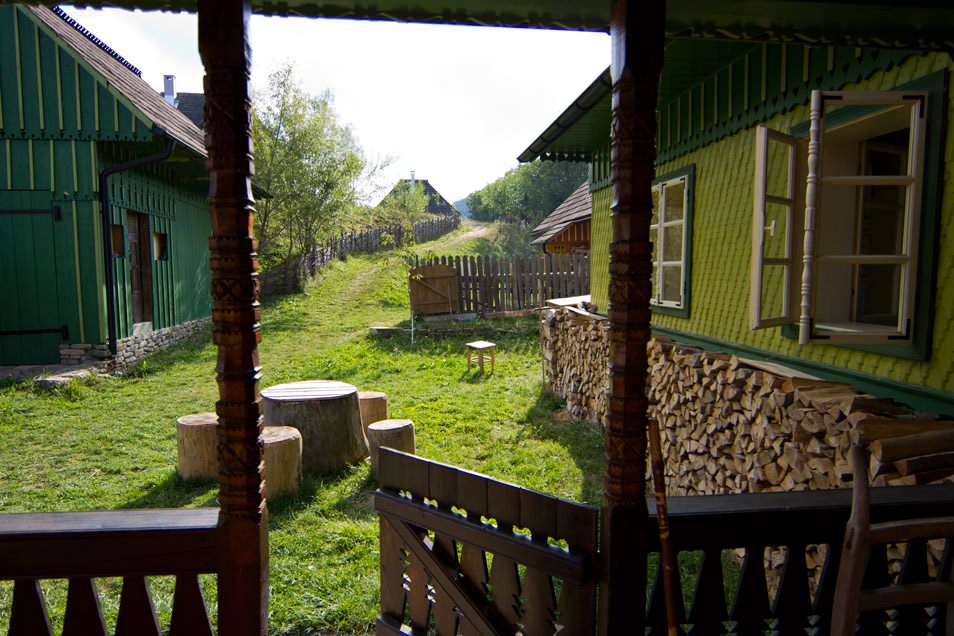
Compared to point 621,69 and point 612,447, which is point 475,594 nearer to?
point 612,447


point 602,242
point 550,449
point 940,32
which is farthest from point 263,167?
point 940,32

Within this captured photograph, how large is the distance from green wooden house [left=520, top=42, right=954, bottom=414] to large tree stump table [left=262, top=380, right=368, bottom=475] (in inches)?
126

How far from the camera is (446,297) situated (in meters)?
13.8

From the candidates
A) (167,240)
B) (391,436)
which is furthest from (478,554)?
(167,240)

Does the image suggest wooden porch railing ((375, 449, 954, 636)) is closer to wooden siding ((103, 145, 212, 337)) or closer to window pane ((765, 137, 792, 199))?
window pane ((765, 137, 792, 199))

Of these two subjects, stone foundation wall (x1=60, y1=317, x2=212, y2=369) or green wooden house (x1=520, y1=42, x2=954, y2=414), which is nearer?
green wooden house (x1=520, y1=42, x2=954, y2=414)

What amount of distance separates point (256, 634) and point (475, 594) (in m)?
0.73

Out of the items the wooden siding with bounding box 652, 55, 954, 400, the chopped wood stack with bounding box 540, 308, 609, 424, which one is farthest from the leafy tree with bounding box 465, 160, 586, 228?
the wooden siding with bounding box 652, 55, 954, 400

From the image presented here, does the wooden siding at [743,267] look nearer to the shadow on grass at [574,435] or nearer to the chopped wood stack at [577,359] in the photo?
the chopped wood stack at [577,359]

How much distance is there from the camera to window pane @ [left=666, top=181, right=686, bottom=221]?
575cm

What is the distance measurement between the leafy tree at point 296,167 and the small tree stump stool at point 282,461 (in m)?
14.5

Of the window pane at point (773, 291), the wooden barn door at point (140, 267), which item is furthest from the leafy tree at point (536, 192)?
the window pane at point (773, 291)

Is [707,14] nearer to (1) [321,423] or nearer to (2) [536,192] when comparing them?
(1) [321,423]

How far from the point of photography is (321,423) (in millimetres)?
5137
